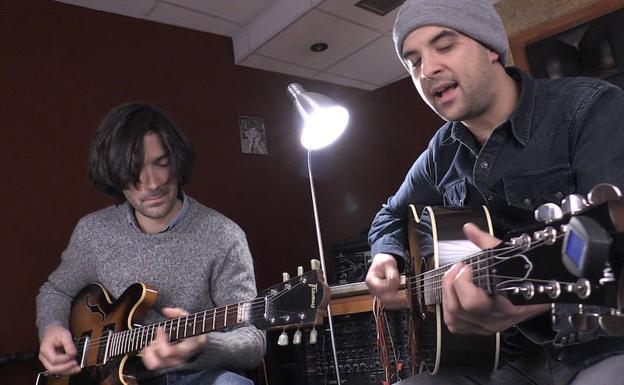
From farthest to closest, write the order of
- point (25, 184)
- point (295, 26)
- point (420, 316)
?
point (295, 26)
point (25, 184)
point (420, 316)

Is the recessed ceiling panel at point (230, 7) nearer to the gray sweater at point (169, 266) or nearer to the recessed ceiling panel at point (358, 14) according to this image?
the recessed ceiling panel at point (358, 14)

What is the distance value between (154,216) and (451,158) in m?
0.96

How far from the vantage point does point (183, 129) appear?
3004 mm

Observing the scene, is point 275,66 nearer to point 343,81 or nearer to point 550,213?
point 343,81

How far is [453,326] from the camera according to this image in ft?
3.09

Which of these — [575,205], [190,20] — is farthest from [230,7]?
[575,205]

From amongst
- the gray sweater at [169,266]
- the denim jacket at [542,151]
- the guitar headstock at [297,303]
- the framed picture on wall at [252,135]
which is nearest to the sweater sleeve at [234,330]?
the gray sweater at [169,266]

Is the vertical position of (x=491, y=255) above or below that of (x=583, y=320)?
above

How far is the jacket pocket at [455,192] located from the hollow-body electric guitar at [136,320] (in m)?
0.41

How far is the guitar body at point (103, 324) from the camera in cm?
141

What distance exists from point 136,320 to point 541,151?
3.91 feet

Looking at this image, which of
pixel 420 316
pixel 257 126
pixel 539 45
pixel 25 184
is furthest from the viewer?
pixel 257 126

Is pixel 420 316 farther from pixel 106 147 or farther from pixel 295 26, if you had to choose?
pixel 295 26

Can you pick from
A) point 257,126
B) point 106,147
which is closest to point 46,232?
point 106,147
